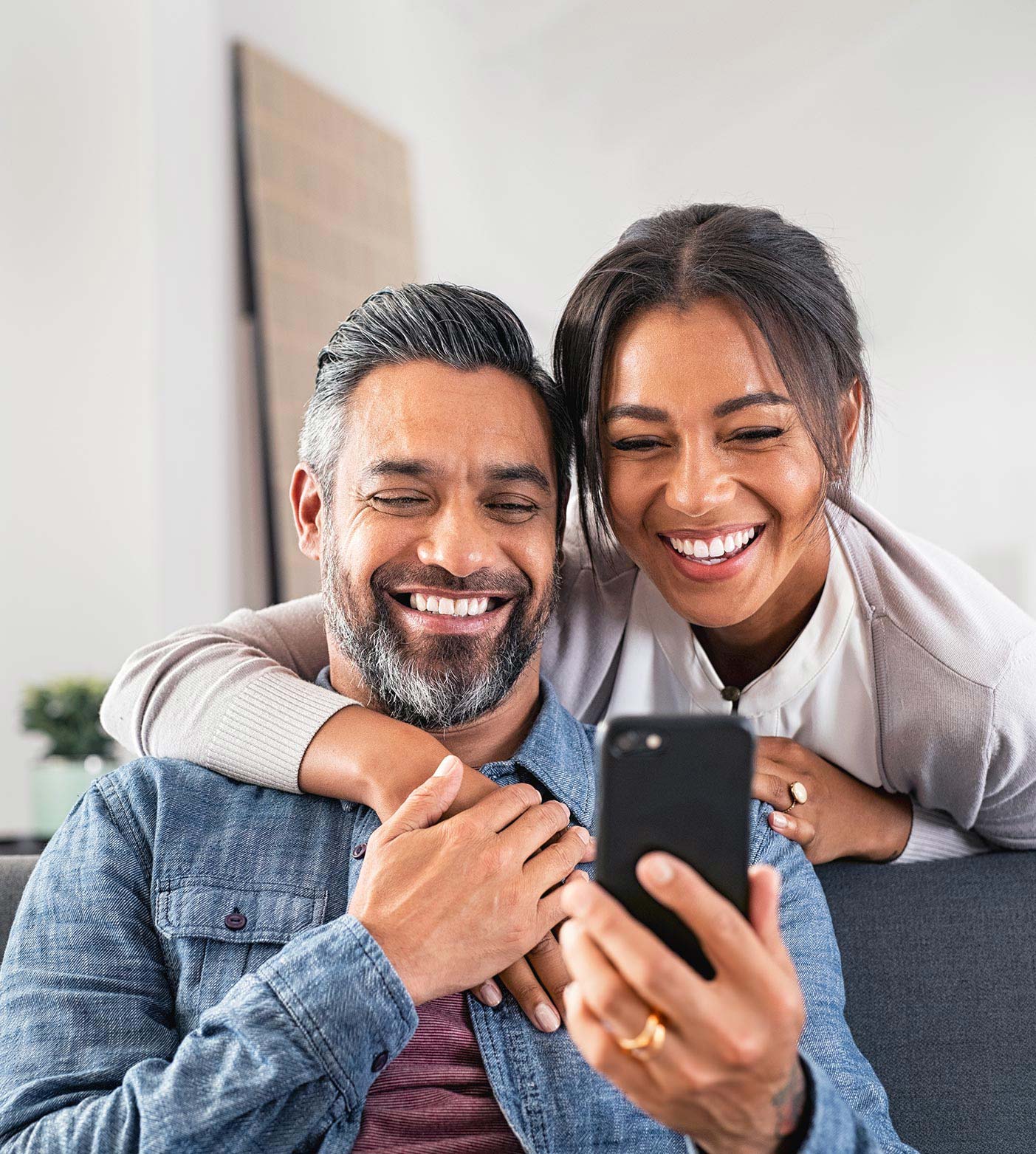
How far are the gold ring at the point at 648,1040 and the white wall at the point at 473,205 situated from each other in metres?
2.83

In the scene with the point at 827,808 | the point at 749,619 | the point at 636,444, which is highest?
the point at 636,444

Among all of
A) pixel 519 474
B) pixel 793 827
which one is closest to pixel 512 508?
pixel 519 474

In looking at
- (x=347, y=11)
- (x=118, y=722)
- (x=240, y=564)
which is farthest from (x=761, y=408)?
(x=347, y=11)

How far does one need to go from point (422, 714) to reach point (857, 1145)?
25.5 inches

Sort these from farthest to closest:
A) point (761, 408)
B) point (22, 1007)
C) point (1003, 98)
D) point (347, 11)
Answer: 1. point (1003, 98)
2. point (347, 11)
3. point (761, 408)
4. point (22, 1007)

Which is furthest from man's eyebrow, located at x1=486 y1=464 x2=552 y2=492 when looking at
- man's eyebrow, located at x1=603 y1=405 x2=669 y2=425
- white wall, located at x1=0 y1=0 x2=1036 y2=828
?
white wall, located at x1=0 y1=0 x2=1036 y2=828

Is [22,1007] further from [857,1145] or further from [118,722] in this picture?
[857,1145]

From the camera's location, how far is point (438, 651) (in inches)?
53.5

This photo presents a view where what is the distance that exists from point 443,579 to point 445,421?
0.58 feet

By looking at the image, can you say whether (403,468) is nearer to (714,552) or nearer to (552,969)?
(714,552)

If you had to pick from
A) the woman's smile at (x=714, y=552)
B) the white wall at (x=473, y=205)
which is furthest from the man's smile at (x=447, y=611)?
the white wall at (x=473, y=205)

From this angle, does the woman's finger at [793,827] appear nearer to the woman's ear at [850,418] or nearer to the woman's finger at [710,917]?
the woman's ear at [850,418]

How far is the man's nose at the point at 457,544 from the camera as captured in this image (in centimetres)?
131

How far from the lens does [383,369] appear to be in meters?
1.44
